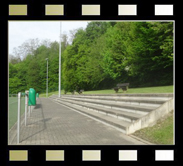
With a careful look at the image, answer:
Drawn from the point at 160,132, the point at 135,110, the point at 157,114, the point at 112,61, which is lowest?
the point at 160,132

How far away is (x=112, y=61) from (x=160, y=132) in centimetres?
1319

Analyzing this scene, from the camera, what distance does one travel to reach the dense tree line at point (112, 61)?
47.5 ft

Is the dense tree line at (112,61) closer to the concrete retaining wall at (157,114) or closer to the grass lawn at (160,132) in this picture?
the concrete retaining wall at (157,114)

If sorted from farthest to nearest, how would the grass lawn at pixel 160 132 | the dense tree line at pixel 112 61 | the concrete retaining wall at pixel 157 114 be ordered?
the dense tree line at pixel 112 61, the concrete retaining wall at pixel 157 114, the grass lawn at pixel 160 132

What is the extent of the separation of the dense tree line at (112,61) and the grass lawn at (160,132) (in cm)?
725

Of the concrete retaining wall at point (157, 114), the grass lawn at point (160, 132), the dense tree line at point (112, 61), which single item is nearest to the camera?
the grass lawn at point (160, 132)

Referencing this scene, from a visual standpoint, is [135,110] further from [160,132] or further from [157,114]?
[160,132]

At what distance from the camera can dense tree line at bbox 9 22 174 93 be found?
570 inches

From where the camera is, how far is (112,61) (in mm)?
18406

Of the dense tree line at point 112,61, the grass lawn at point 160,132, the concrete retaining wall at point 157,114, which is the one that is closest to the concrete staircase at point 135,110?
the concrete retaining wall at point 157,114

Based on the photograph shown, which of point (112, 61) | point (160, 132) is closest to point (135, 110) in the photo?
point (160, 132)

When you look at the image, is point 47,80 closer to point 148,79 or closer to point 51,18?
point 148,79
